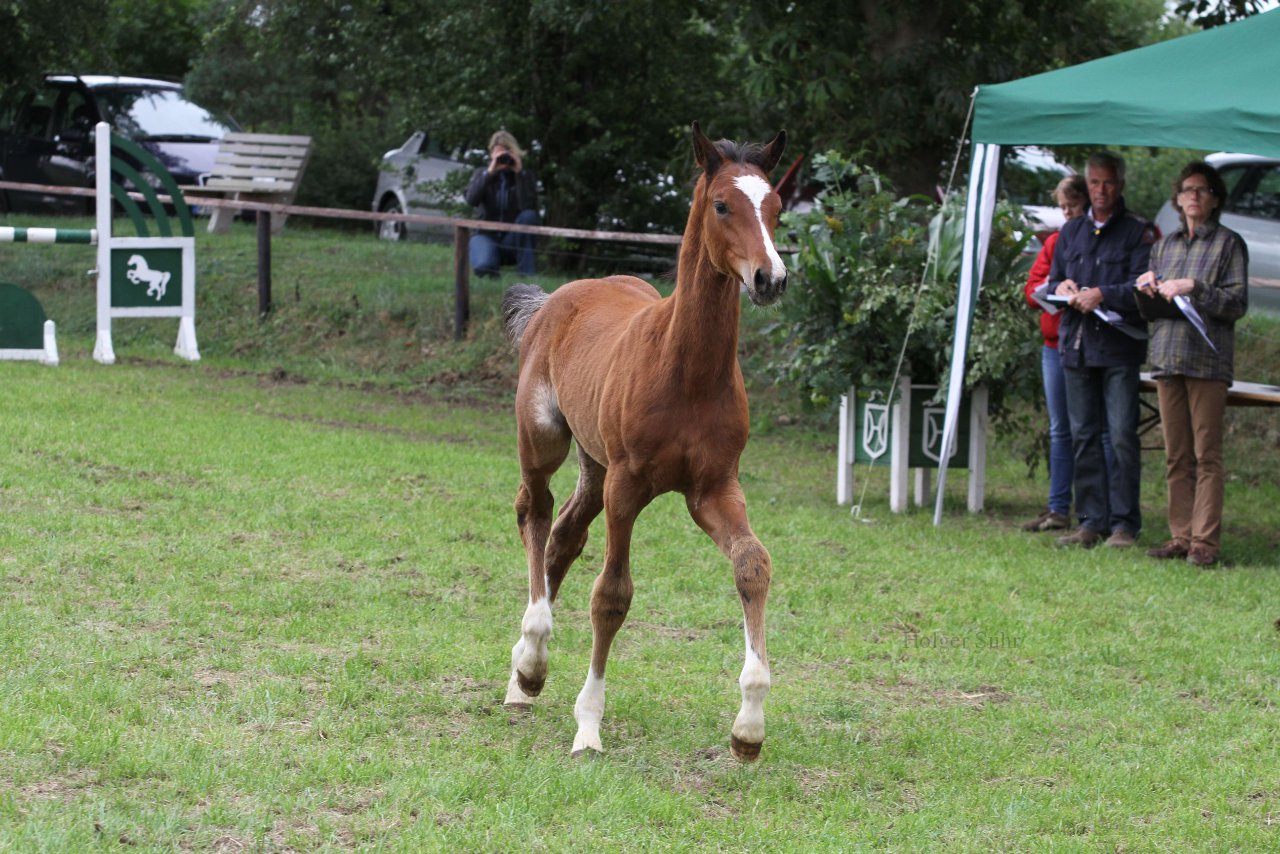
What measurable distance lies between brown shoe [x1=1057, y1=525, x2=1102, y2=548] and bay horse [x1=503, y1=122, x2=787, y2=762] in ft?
14.9

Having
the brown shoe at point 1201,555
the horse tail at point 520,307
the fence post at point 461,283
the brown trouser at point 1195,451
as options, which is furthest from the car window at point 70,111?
the brown shoe at point 1201,555

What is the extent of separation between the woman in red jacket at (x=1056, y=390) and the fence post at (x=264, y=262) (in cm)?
919

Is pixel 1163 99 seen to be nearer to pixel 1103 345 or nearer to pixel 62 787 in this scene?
pixel 1103 345

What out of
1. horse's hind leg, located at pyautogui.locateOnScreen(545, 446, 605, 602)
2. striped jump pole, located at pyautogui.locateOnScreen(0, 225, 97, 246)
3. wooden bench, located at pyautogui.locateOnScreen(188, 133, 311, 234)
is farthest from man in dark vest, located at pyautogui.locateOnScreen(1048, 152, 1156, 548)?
wooden bench, located at pyautogui.locateOnScreen(188, 133, 311, 234)

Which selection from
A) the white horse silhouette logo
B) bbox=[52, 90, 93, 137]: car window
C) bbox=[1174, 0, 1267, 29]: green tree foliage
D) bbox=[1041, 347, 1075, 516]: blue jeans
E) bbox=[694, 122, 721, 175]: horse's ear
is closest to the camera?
bbox=[694, 122, 721, 175]: horse's ear

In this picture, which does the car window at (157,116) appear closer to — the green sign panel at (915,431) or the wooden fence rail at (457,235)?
the wooden fence rail at (457,235)

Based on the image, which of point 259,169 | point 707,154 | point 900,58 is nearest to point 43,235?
point 259,169

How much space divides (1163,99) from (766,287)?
15.2ft

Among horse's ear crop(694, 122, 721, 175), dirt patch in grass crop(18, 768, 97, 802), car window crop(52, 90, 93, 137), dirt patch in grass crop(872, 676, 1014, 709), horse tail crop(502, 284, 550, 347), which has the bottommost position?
dirt patch in grass crop(872, 676, 1014, 709)

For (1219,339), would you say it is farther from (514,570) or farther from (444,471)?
(444,471)

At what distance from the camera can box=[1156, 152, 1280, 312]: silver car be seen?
1388 cm

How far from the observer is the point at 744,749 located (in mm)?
4645

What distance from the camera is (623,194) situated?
16.8m

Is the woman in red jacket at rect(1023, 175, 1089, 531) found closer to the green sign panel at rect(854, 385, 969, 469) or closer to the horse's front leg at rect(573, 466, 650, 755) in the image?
the green sign panel at rect(854, 385, 969, 469)
